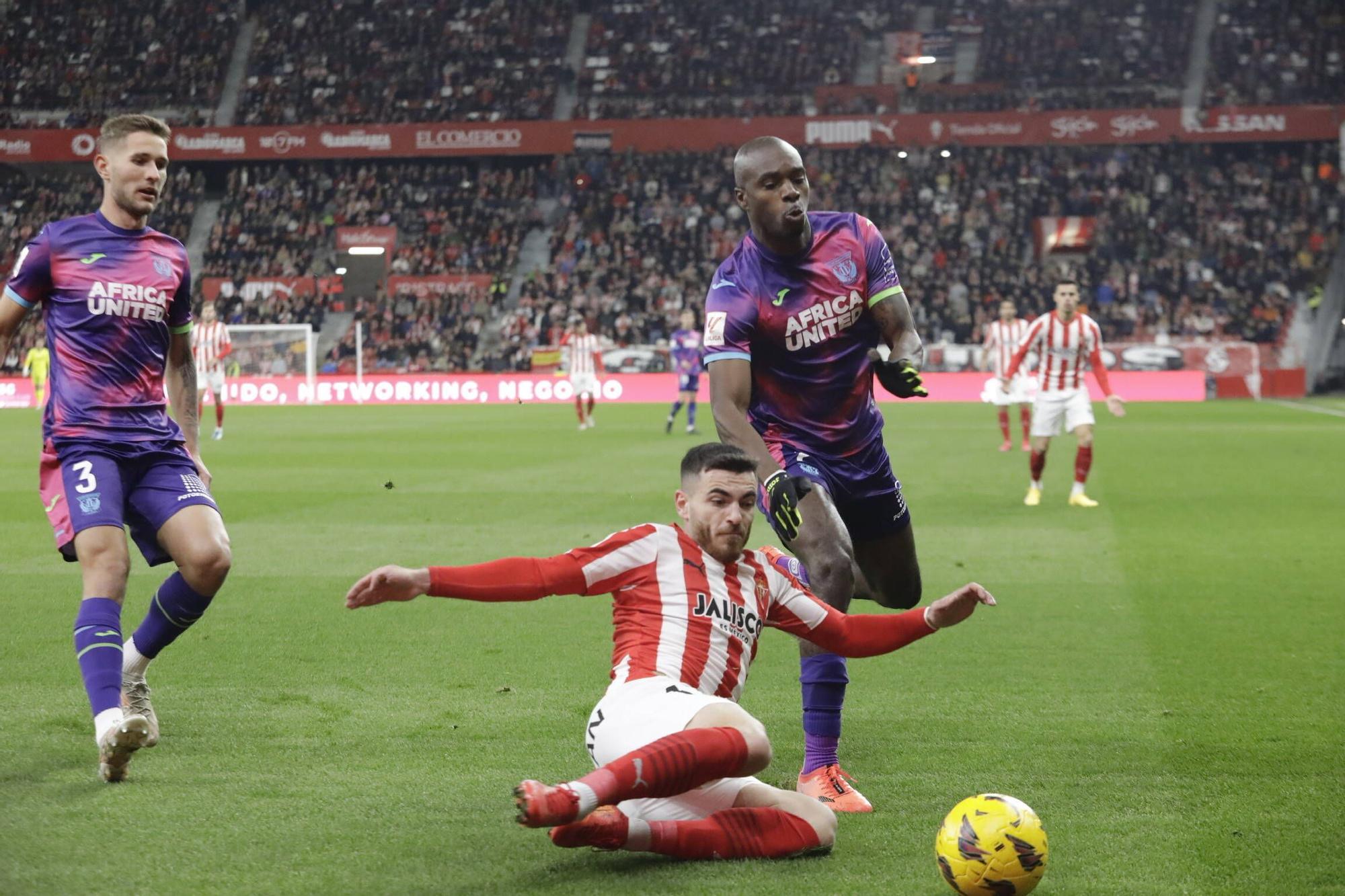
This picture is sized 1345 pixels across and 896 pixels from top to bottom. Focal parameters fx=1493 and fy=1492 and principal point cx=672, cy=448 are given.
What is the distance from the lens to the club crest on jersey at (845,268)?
17.9 ft

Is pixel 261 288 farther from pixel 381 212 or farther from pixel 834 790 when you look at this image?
pixel 834 790

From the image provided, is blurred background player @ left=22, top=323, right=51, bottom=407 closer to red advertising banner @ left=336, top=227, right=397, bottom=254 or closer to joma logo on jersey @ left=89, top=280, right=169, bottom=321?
red advertising banner @ left=336, top=227, right=397, bottom=254

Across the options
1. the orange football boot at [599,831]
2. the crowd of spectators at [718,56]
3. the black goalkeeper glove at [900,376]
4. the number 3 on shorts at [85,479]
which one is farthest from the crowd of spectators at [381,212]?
the orange football boot at [599,831]

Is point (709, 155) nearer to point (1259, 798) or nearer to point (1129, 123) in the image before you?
point (1129, 123)

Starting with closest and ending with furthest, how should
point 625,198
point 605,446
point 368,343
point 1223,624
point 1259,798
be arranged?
point 1259,798
point 1223,624
point 605,446
point 368,343
point 625,198

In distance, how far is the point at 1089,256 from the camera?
4259cm

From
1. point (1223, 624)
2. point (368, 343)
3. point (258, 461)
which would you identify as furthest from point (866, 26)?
point (1223, 624)

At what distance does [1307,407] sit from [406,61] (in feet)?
97.9

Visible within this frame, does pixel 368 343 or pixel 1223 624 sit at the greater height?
pixel 1223 624

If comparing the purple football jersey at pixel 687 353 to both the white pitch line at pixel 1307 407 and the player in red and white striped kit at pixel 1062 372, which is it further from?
the white pitch line at pixel 1307 407

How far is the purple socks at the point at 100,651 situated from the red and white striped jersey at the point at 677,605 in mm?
1688

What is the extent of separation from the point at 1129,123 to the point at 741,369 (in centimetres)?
4027

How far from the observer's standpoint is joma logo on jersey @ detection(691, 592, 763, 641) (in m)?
4.36

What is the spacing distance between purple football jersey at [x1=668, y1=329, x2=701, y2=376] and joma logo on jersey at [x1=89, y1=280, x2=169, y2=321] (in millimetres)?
18953
